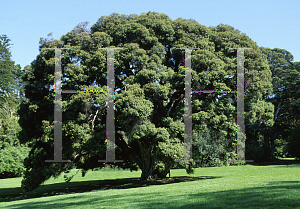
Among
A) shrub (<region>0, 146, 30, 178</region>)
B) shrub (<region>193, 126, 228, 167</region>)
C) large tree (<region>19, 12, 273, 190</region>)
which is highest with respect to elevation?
large tree (<region>19, 12, 273, 190</region>)

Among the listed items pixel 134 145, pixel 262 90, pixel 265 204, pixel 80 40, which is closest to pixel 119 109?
pixel 134 145

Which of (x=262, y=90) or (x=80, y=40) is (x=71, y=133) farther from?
(x=262, y=90)

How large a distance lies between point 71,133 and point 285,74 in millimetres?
33547

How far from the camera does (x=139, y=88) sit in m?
15.8

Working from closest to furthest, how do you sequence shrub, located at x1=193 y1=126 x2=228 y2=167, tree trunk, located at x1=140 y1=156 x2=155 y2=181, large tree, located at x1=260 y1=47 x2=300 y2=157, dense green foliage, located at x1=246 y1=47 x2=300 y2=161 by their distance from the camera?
shrub, located at x1=193 y1=126 x2=228 y2=167 → tree trunk, located at x1=140 y1=156 x2=155 y2=181 → dense green foliage, located at x1=246 y1=47 x2=300 y2=161 → large tree, located at x1=260 y1=47 x2=300 y2=157

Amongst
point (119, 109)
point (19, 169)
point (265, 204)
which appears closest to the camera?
point (265, 204)

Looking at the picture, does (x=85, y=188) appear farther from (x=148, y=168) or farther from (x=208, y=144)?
(x=208, y=144)

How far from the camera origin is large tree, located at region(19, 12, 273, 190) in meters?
16.0

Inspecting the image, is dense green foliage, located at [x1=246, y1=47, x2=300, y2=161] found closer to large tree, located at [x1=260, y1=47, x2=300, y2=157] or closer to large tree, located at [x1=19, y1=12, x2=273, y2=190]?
large tree, located at [x1=260, y1=47, x2=300, y2=157]

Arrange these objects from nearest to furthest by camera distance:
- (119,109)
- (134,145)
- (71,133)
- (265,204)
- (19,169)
Result: (265,204)
(71,133)
(119,109)
(134,145)
(19,169)

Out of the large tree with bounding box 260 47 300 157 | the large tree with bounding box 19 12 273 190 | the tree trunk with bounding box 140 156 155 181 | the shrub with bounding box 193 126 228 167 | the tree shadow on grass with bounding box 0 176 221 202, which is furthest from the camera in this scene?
the large tree with bounding box 260 47 300 157

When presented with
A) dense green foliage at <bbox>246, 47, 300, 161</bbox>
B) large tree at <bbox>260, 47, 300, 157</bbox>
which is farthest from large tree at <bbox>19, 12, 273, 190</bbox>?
large tree at <bbox>260, 47, 300, 157</bbox>

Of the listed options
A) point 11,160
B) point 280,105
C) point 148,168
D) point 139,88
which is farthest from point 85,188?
point 280,105

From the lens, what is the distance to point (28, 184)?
17250mm
